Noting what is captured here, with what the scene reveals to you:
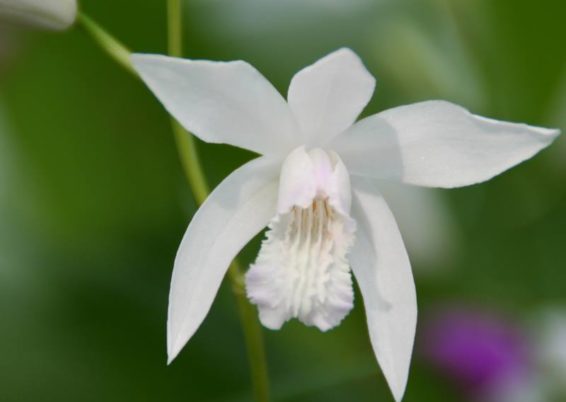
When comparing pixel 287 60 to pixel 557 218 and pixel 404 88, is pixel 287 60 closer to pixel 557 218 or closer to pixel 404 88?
pixel 404 88

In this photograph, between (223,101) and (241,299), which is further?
(241,299)

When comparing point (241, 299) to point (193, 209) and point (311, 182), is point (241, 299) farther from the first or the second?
point (193, 209)

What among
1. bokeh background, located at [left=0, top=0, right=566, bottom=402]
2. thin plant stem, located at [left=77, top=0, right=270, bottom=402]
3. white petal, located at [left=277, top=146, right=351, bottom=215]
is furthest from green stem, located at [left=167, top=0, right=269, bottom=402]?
bokeh background, located at [left=0, top=0, right=566, bottom=402]

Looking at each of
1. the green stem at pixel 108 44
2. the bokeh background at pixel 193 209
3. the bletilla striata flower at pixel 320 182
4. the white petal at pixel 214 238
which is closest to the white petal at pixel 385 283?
the bletilla striata flower at pixel 320 182

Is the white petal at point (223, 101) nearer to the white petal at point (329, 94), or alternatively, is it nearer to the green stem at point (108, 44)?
the white petal at point (329, 94)

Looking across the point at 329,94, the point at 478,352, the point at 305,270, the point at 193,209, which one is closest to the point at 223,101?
the point at 329,94
